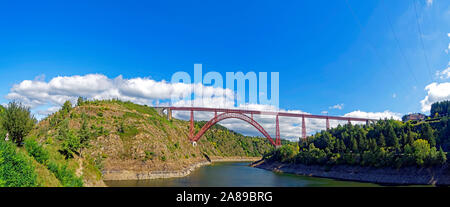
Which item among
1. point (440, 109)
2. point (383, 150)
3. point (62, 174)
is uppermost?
point (440, 109)

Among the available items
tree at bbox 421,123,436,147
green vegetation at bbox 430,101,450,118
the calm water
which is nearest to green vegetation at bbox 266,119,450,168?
tree at bbox 421,123,436,147

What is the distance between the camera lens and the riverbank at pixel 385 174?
33719mm

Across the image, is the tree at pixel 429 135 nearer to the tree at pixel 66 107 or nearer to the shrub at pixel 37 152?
the shrub at pixel 37 152

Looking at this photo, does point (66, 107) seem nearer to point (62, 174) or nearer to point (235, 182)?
point (235, 182)

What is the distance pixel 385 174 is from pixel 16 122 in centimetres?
4450

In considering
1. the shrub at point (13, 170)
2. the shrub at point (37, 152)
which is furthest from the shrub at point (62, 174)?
the shrub at point (13, 170)

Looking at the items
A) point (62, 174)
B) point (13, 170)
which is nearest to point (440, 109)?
point (62, 174)

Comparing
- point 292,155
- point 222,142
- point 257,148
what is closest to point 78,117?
point 292,155

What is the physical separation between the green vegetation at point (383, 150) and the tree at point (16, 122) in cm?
4481

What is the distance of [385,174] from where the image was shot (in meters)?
38.8

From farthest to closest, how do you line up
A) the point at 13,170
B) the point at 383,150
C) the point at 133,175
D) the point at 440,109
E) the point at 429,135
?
the point at 440,109, the point at 429,135, the point at 383,150, the point at 133,175, the point at 13,170

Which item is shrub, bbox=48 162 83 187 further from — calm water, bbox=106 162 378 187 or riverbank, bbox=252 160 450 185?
riverbank, bbox=252 160 450 185

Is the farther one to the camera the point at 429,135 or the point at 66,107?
the point at 66,107
